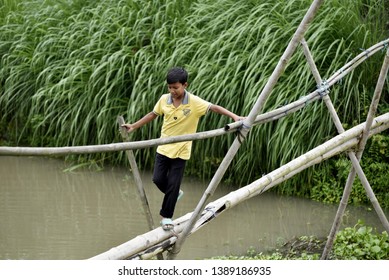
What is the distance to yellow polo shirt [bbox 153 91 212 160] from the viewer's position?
4742mm

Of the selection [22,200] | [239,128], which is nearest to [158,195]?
[22,200]

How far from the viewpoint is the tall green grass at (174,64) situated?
7.44m

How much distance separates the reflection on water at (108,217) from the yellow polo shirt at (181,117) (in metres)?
1.66

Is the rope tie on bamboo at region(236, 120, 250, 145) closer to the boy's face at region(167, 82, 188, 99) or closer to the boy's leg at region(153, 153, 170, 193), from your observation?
the boy's face at region(167, 82, 188, 99)

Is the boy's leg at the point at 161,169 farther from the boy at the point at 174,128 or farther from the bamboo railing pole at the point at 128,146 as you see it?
the bamboo railing pole at the point at 128,146

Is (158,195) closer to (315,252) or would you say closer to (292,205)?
(292,205)

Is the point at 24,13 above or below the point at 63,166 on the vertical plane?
above

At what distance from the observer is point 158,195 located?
7.64 m

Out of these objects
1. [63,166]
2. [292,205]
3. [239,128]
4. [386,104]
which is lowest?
[63,166]

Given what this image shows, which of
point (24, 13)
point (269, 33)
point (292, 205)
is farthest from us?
point (24, 13)

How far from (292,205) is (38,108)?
3070mm

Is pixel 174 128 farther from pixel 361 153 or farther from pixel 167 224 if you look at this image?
pixel 361 153

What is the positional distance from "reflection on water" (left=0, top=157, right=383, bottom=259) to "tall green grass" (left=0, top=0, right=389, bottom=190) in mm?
360

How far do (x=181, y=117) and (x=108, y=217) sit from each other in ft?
8.54
